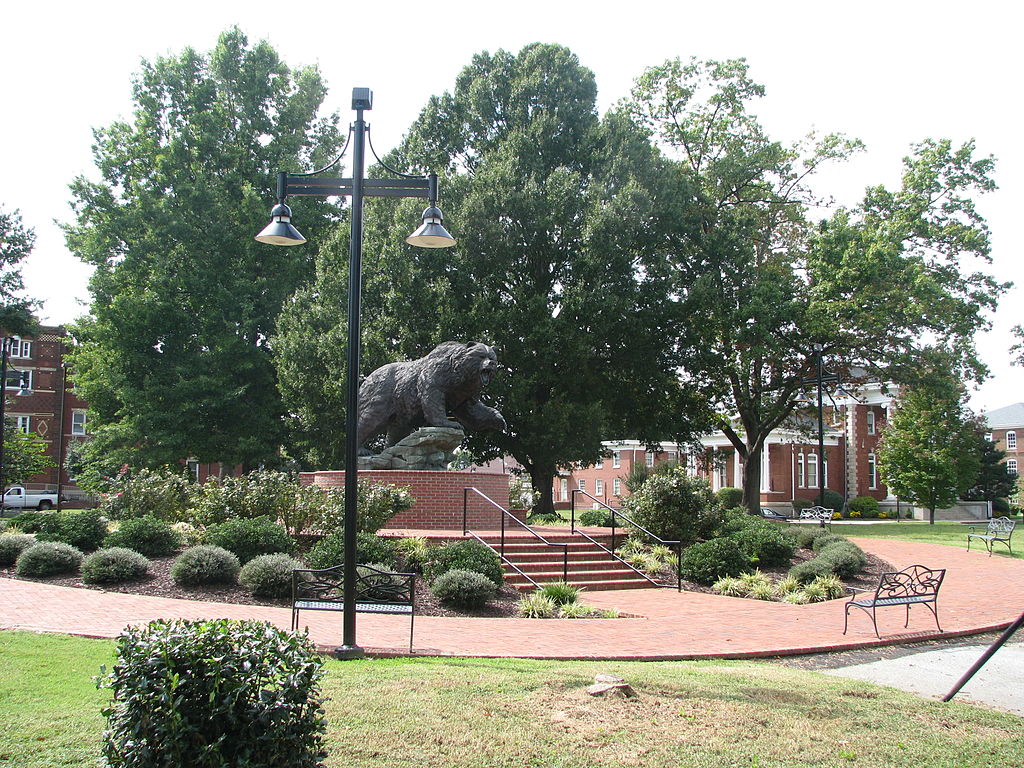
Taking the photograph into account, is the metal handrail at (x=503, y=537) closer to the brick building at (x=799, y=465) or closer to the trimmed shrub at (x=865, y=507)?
the brick building at (x=799, y=465)

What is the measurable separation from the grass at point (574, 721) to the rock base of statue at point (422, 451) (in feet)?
35.4

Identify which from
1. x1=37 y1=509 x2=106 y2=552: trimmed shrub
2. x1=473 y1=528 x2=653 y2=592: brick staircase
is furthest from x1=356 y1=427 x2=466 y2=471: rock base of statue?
x1=37 y1=509 x2=106 y2=552: trimmed shrub

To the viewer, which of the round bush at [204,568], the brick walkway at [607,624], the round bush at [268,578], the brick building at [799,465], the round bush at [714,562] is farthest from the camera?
the brick building at [799,465]

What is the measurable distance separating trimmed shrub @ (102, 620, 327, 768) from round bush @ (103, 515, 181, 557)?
11150mm

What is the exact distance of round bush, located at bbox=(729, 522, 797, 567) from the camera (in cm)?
1678

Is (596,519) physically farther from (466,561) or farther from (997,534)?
(997,534)

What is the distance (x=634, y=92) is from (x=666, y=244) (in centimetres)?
984

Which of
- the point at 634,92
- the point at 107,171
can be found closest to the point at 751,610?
the point at 634,92

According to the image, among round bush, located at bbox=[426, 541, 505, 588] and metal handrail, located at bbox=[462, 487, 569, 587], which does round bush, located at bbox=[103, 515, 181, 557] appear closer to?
round bush, located at bbox=[426, 541, 505, 588]

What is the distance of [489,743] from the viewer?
17.2 feet

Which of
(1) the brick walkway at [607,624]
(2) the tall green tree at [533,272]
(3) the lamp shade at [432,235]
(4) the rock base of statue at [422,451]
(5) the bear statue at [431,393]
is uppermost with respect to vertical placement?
(2) the tall green tree at [533,272]

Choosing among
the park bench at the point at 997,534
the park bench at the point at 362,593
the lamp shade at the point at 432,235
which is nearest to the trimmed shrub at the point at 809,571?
the park bench at the point at 362,593

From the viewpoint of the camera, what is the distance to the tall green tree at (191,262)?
30391 millimetres

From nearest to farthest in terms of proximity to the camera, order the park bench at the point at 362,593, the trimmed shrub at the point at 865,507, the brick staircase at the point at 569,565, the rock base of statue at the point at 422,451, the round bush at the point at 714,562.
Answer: the park bench at the point at 362,593 < the brick staircase at the point at 569,565 < the round bush at the point at 714,562 < the rock base of statue at the point at 422,451 < the trimmed shrub at the point at 865,507
